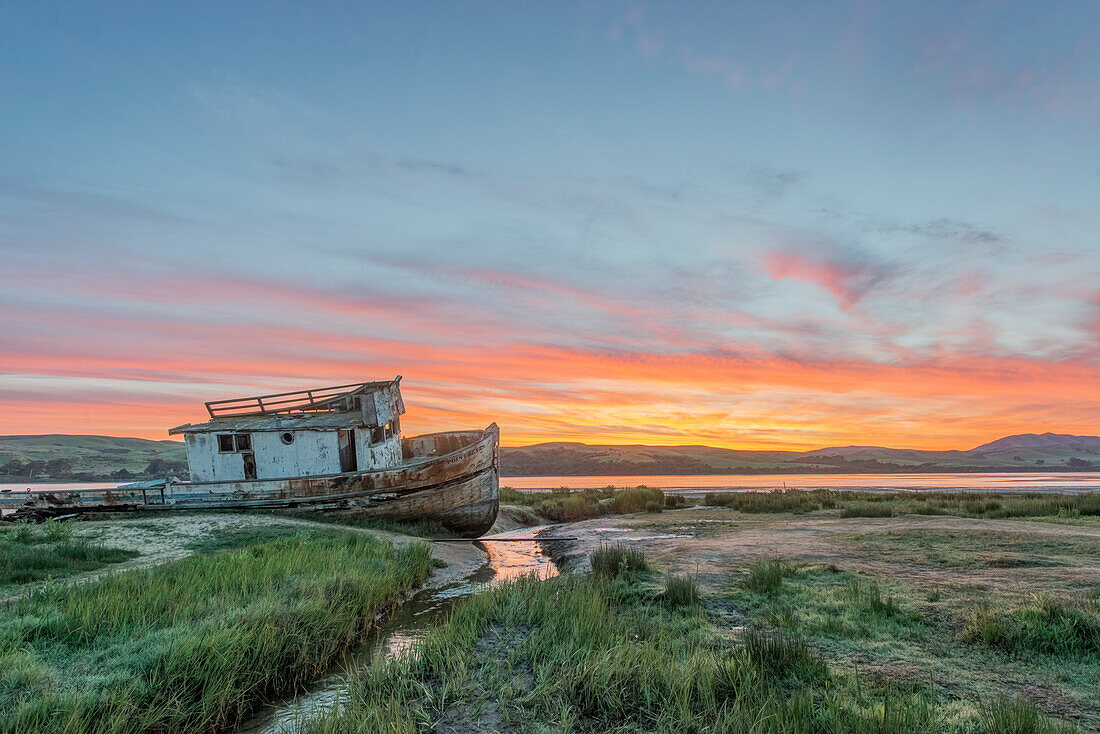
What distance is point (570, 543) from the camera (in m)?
17.6

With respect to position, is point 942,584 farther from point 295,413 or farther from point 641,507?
point 295,413

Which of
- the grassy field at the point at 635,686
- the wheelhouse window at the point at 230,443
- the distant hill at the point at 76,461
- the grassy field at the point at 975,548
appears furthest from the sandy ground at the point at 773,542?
the distant hill at the point at 76,461

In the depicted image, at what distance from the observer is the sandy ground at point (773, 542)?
380 inches

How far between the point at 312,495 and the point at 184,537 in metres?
5.08

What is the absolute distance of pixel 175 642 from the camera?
19.4 feet

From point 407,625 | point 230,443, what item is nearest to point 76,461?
point 230,443

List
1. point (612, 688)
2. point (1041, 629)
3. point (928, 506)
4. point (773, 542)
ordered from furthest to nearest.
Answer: point (928, 506)
point (773, 542)
point (1041, 629)
point (612, 688)

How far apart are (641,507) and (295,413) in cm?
1726

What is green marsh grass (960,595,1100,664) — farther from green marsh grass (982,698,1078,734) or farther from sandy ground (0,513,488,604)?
sandy ground (0,513,488,604)

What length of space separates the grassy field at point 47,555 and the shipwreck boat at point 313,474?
528 cm

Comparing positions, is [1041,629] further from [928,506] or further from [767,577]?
[928,506]

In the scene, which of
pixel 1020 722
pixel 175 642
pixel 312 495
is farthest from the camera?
pixel 312 495

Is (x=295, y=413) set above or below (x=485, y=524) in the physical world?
above

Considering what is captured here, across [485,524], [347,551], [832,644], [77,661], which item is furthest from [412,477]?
[832,644]
